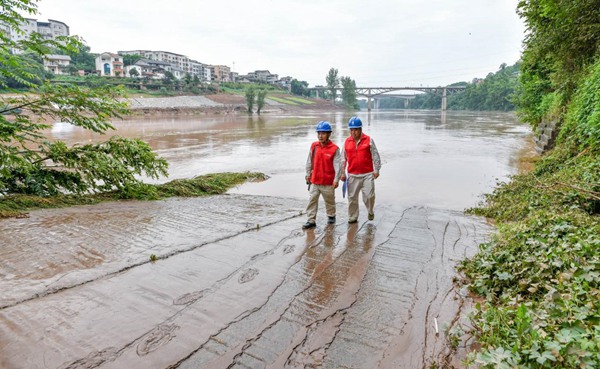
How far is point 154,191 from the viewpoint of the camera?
27.3 ft

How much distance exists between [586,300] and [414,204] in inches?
243

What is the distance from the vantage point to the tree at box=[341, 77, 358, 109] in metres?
120

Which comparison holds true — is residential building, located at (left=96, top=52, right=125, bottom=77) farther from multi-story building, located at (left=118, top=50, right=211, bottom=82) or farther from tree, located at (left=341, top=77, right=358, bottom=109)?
tree, located at (left=341, top=77, right=358, bottom=109)

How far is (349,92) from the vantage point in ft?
395

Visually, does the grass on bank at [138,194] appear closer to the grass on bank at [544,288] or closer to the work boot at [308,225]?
the work boot at [308,225]

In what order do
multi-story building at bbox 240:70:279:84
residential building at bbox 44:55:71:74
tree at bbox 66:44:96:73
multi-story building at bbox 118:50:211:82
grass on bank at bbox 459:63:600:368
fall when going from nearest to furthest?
1. grass on bank at bbox 459:63:600:368
2. residential building at bbox 44:55:71:74
3. tree at bbox 66:44:96:73
4. multi-story building at bbox 118:50:211:82
5. multi-story building at bbox 240:70:279:84

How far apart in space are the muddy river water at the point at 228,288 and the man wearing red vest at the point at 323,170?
42 centimetres

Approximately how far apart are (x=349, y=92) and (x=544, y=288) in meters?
122

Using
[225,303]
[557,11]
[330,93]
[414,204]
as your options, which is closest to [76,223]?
[225,303]

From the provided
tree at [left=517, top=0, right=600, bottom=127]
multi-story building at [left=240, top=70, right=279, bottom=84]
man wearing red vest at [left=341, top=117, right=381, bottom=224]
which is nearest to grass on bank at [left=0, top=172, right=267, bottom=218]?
man wearing red vest at [left=341, top=117, right=381, bottom=224]

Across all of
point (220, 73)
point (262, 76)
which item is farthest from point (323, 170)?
point (262, 76)

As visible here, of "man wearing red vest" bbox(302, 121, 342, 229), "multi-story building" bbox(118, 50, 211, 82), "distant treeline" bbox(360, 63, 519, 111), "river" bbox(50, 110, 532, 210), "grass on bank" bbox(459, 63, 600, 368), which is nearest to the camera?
"grass on bank" bbox(459, 63, 600, 368)

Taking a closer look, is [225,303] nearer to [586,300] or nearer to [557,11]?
[586,300]

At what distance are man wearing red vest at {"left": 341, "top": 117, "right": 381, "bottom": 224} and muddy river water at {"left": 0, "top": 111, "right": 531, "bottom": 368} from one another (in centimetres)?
46
